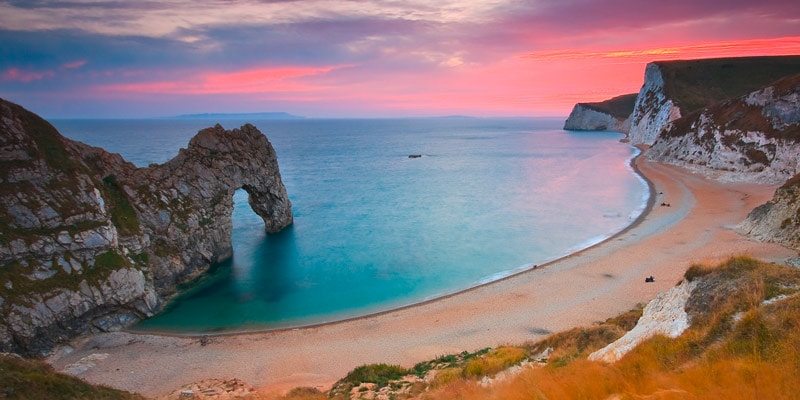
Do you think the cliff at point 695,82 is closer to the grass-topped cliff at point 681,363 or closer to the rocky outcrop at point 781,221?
the rocky outcrop at point 781,221

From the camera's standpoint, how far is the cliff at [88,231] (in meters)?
21.3

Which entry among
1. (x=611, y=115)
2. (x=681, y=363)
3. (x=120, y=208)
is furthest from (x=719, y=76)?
(x=120, y=208)

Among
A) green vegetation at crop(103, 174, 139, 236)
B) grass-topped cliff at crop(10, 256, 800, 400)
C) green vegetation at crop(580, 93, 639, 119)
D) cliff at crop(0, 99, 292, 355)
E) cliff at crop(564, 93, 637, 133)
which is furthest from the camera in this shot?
green vegetation at crop(580, 93, 639, 119)

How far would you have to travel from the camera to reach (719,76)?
112750mm

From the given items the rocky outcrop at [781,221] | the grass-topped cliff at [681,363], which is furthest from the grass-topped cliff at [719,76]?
the grass-topped cliff at [681,363]

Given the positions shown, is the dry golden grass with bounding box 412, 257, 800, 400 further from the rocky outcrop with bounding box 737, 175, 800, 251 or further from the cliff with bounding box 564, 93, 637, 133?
the cliff with bounding box 564, 93, 637, 133

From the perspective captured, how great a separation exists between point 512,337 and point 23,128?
30032 mm

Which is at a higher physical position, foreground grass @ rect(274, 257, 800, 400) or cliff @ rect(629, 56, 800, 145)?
cliff @ rect(629, 56, 800, 145)

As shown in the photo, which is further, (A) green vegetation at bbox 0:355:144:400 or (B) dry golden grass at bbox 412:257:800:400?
(A) green vegetation at bbox 0:355:144:400

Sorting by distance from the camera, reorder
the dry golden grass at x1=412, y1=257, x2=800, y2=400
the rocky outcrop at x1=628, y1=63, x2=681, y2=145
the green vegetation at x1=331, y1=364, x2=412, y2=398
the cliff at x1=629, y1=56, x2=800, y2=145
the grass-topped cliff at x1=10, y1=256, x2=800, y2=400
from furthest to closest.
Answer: the cliff at x1=629, y1=56, x2=800, y2=145, the rocky outcrop at x1=628, y1=63, x2=681, y2=145, the green vegetation at x1=331, y1=364, x2=412, y2=398, the grass-topped cliff at x1=10, y1=256, x2=800, y2=400, the dry golden grass at x1=412, y1=257, x2=800, y2=400

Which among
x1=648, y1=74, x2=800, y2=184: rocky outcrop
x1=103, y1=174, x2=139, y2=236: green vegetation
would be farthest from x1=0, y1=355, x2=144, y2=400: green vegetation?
x1=648, y1=74, x2=800, y2=184: rocky outcrop

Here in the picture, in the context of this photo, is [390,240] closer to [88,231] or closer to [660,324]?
[88,231]

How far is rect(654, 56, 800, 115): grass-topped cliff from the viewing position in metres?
104

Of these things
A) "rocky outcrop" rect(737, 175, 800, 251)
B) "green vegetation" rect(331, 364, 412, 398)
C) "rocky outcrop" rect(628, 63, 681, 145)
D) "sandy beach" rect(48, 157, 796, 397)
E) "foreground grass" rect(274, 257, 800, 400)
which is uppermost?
"rocky outcrop" rect(628, 63, 681, 145)
